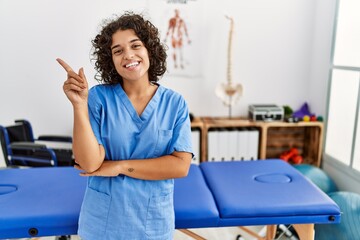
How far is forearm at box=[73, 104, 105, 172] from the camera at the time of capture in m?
1.05

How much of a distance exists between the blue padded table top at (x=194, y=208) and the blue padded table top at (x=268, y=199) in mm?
39

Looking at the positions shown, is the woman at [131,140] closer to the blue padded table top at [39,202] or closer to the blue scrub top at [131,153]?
the blue scrub top at [131,153]

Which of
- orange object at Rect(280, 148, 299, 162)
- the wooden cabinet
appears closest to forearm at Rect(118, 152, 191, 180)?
the wooden cabinet

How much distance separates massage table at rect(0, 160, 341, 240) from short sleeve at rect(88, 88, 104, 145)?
463mm

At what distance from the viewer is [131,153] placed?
3.97 feet

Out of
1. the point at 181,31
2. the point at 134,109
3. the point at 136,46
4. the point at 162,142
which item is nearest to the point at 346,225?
the point at 162,142

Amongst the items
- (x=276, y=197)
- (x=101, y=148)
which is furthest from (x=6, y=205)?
(x=276, y=197)

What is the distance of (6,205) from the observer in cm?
146

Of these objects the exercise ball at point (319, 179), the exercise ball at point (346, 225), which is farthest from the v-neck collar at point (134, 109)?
the exercise ball at point (319, 179)

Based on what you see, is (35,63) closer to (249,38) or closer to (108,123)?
(249,38)

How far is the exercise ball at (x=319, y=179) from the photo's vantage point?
2.70m

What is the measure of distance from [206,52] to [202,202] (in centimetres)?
198

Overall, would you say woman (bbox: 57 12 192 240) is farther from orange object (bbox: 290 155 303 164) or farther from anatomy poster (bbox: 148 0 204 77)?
orange object (bbox: 290 155 303 164)

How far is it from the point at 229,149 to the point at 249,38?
109 centimetres
